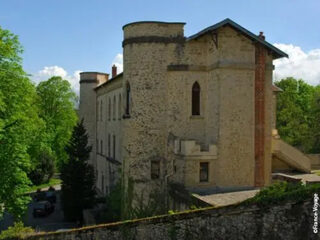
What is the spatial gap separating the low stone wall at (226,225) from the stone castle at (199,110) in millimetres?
6347

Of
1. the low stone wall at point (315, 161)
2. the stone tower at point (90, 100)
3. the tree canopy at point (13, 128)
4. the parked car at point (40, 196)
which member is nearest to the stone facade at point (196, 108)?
the tree canopy at point (13, 128)

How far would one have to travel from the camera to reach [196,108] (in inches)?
870

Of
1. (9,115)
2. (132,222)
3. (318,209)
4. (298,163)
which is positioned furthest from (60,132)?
(318,209)

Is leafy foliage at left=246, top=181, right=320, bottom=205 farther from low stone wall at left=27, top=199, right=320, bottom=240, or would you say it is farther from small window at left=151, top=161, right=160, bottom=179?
small window at left=151, top=161, right=160, bottom=179

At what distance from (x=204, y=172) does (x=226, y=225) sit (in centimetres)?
843

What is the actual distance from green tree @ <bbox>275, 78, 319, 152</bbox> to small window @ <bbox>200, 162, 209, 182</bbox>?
29.8 metres

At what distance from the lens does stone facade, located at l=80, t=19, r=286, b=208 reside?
67.0 ft

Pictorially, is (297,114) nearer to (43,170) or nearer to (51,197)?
(51,197)

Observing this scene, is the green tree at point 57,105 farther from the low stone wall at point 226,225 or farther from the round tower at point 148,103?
the low stone wall at point 226,225

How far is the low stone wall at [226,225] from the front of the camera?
10733mm

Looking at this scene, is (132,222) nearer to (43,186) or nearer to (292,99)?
(43,186)

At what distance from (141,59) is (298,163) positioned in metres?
10.7

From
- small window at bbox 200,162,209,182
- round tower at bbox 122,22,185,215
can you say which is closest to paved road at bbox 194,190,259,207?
small window at bbox 200,162,209,182

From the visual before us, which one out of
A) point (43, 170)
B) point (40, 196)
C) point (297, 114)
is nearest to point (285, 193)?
point (40, 196)
